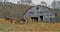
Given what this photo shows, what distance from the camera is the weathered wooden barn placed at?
2.61 meters

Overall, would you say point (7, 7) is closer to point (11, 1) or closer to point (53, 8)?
point (11, 1)

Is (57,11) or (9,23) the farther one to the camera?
(57,11)

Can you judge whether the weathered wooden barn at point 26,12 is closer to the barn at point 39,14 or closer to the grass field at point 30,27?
the barn at point 39,14

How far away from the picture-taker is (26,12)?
8.74ft

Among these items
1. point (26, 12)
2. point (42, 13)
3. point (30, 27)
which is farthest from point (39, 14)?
point (30, 27)

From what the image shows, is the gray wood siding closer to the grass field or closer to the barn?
the barn

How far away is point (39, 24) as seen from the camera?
2387 millimetres

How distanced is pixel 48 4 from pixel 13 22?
64 cm

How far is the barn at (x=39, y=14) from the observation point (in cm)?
262

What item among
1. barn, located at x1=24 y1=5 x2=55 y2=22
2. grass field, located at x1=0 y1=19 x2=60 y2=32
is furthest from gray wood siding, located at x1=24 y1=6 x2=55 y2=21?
grass field, located at x1=0 y1=19 x2=60 y2=32

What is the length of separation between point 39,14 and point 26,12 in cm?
22

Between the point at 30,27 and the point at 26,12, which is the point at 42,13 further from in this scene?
the point at 30,27

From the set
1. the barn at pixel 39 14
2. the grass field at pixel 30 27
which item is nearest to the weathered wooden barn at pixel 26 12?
the barn at pixel 39 14

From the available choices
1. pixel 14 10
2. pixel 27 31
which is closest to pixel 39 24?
pixel 27 31
